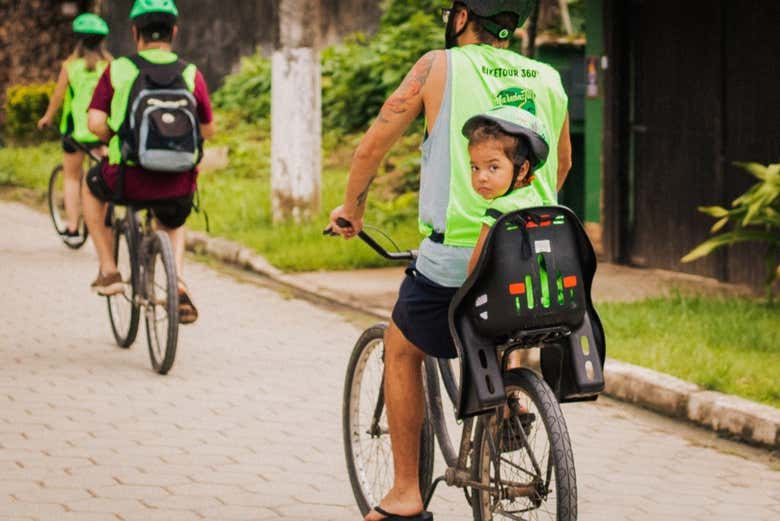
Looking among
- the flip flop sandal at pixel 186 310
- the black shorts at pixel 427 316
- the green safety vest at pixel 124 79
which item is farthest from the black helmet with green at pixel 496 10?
the flip flop sandal at pixel 186 310

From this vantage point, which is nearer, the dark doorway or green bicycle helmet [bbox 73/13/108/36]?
the dark doorway

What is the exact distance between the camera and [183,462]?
6871mm

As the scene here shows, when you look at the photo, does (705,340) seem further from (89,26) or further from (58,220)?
(58,220)

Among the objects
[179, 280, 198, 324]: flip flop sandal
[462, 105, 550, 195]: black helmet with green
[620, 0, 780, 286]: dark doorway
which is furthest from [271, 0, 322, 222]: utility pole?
[462, 105, 550, 195]: black helmet with green

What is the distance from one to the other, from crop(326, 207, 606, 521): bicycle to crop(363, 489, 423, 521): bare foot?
259 mm

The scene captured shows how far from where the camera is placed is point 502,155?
4.73 metres

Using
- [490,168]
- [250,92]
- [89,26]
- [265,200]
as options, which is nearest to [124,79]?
[89,26]

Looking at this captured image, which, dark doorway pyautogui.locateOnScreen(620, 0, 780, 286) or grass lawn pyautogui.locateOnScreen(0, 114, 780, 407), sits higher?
dark doorway pyautogui.locateOnScreen(620, 0, 780, 286)

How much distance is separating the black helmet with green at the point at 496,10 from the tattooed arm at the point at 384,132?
16 cm

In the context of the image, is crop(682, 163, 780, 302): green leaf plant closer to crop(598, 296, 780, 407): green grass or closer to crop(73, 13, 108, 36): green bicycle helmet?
crop(598, 296, 780, 407): green grass

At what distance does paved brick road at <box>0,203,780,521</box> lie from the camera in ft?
20.5

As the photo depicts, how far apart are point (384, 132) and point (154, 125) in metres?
3.70

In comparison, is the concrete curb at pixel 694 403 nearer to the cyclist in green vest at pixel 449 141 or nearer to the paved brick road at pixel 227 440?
the paved brick road at pixel 227 440

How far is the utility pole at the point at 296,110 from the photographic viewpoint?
46.9 feet
